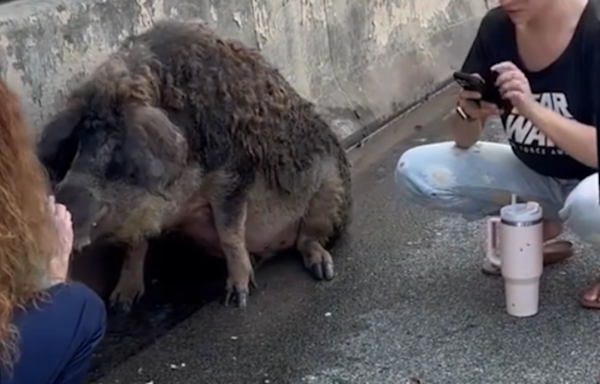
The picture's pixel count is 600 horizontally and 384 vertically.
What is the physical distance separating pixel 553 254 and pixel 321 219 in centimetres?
106

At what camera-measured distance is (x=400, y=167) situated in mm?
5457

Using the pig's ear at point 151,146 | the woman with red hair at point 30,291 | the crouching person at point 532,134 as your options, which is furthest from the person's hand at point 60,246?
the crouching person at point 532,134

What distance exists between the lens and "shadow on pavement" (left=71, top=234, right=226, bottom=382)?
509cm

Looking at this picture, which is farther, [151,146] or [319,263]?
[319,263]

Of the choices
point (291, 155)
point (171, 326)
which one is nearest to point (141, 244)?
point (171, 326)

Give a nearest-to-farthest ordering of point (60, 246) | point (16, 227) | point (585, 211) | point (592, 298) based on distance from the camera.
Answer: point (16, 227)
point (60, 246)
point (585, 211)
point (592, 298)

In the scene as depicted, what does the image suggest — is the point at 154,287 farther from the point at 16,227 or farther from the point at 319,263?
the point at 16,227

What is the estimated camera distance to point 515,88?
4.57 metres

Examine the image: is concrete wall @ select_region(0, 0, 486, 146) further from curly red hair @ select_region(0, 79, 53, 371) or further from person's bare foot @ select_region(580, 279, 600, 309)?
person's bare foot @ select_region(580, 279, 600, 309)

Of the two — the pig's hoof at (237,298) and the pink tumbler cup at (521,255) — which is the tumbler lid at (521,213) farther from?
the pig's hoof at (237,298)

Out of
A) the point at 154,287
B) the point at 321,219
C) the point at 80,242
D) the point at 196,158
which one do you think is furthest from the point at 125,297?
the point at 321,219

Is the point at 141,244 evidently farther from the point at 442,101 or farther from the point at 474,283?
the point at 442,101

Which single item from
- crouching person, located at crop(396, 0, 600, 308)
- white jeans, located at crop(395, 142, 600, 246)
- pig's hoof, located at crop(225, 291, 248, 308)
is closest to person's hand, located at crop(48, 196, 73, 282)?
crouching person, located at crop(396, 0, 600, 308)

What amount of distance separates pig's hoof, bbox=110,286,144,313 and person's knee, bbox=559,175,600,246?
6.01ft
